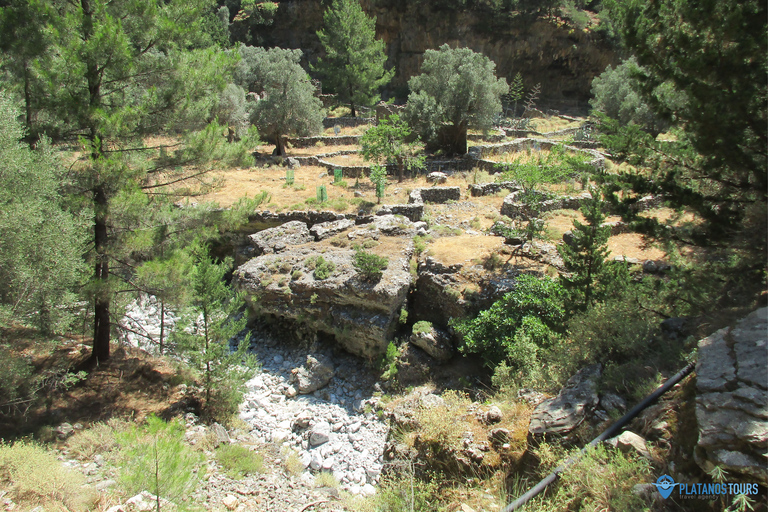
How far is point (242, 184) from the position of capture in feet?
59.8

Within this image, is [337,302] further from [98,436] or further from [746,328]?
[746,328]

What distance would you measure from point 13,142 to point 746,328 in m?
9.40

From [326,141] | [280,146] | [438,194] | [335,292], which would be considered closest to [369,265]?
[335,292]

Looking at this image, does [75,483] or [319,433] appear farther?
[319,433]

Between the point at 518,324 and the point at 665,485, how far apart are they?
17.4ft

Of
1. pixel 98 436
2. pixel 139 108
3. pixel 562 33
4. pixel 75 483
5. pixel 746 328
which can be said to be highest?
pixel 562 33

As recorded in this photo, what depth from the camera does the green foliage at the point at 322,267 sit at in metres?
10.7

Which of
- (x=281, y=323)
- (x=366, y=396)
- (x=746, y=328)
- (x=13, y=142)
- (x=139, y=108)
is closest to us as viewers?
(x=746, y=328)

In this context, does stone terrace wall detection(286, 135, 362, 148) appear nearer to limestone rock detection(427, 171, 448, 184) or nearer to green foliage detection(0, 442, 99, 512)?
limestone rock detection(427, 171, 448, 184)

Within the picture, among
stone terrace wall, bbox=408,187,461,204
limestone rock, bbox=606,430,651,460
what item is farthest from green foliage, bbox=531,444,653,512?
stone terrace wall, bbox=408,187,461,204

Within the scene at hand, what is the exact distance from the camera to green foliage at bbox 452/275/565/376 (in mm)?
8000

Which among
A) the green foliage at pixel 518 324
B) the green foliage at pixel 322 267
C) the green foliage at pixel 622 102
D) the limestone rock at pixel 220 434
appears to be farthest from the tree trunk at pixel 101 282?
the green foliage at pixel 622 102

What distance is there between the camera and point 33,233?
6223 mm

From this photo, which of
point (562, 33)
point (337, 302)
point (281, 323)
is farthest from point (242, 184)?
point (562, 33)
